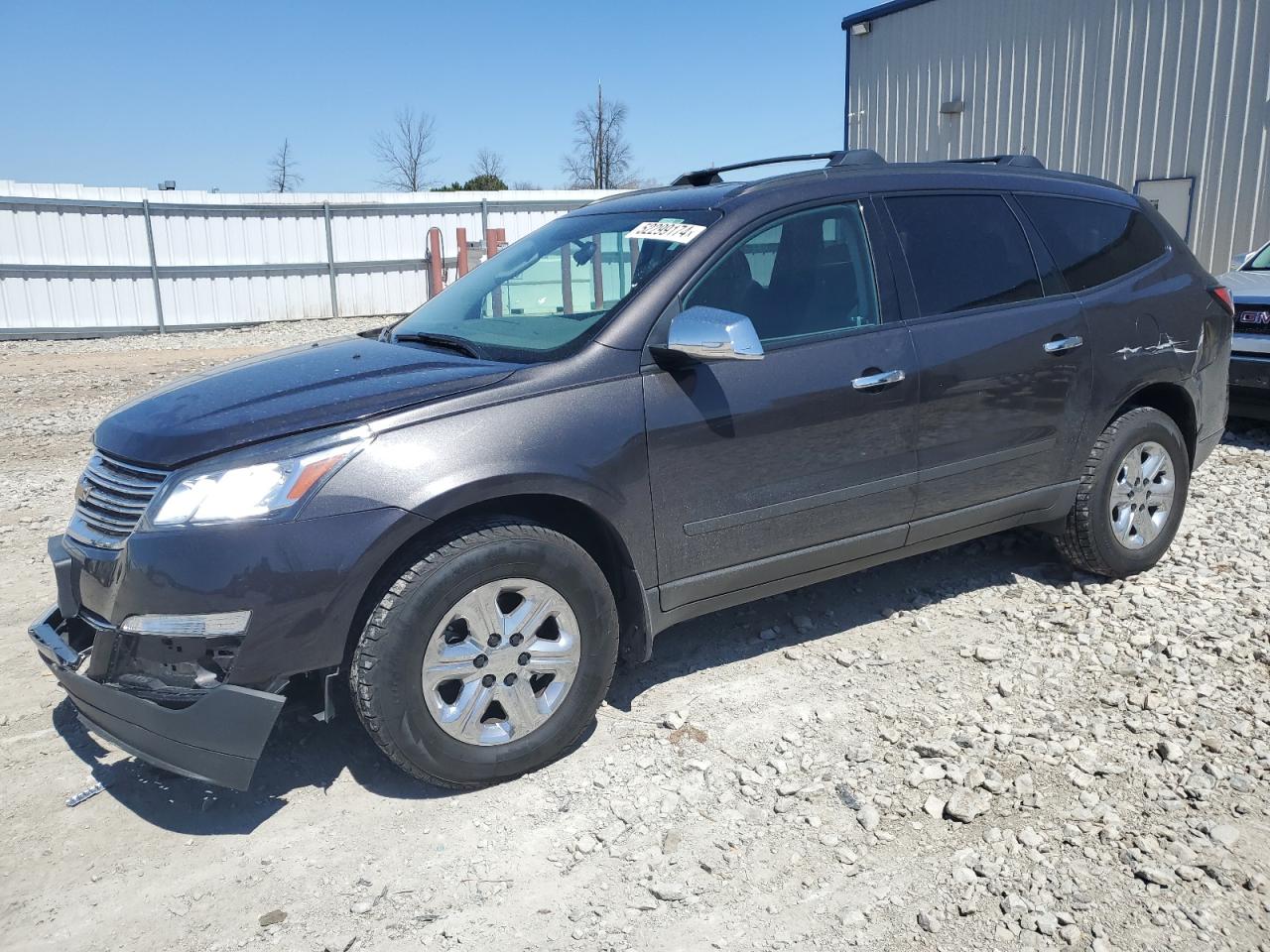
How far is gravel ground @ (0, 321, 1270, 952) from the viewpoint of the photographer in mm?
2564

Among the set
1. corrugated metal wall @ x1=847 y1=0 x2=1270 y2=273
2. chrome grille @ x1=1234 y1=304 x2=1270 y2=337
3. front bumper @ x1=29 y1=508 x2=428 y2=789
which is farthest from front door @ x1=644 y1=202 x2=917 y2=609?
corrugated metal wall @ x1=847 y1=0 x2=1270 y2=273

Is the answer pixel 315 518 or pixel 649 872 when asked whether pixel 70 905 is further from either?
pixel 649 872

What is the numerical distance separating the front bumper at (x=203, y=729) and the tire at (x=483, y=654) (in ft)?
0.96

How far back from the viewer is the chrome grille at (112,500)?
2.86 m

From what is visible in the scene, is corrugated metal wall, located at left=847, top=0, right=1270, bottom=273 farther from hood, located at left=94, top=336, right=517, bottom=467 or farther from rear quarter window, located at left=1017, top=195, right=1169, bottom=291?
hood, located at left=94, top=336, right=517, bottom=467

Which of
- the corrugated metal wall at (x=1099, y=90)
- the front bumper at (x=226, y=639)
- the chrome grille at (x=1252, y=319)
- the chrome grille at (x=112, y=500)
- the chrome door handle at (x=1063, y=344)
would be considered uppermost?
the corrugated metal wall at (x=1099, y=90)

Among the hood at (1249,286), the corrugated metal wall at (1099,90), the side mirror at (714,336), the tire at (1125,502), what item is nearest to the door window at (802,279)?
the side mirror at (714,336)

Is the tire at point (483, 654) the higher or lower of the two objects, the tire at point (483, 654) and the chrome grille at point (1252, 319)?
the lower

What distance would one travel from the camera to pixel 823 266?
3.76 metres

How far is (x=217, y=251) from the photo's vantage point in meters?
19.0

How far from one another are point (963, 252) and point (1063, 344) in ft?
1.93

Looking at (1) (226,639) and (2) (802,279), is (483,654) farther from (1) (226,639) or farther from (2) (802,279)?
(2) (802,279)

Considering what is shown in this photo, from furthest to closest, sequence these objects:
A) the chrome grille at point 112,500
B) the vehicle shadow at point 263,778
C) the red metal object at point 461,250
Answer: the red metal object at point 461,250, the vehicle shadow at point 263,778, the chrome grille at point 112,500

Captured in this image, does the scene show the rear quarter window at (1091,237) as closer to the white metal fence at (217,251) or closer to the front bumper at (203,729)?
the front bumper at (203,729)
